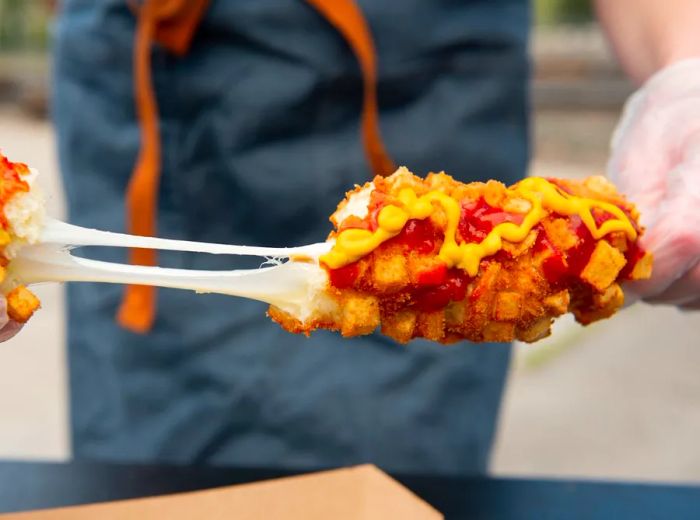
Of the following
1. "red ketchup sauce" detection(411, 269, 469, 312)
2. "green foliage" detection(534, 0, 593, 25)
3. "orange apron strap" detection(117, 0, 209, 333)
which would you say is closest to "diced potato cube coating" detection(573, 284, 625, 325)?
"red ketchup sauce" detection(411, 269, 469, 312)

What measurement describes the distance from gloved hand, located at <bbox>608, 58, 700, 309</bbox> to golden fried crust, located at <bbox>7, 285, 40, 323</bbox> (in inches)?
18.2

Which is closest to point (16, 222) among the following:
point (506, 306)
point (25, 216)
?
point (25, 216)

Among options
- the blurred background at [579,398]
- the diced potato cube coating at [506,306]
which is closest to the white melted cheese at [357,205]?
the diced potato cube coating at [506,306]

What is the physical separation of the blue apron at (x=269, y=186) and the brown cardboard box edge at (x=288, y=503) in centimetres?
36

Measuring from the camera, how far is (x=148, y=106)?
1.01m

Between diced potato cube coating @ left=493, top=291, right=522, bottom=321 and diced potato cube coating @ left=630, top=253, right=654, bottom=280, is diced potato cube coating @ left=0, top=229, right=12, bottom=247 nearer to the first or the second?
diced potato cube coating @ left=493, top=291, right=522, bottom=321

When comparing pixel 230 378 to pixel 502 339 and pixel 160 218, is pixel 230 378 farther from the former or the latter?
pixel 502 339

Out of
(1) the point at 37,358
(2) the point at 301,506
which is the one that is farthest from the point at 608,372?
(2) the point at 301,506

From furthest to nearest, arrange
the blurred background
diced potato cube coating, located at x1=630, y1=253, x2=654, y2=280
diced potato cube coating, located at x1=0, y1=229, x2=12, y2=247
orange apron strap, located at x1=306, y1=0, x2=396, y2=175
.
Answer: the blurred background
orange apron strap, located at x1=306, y1=0, x2=396, y2=175
diced potato cube coating, located at x1=630, y1=253, x2=654, y2=280
diced potato cube coating, located at x1=0, y1=229, x2=12, y2=247

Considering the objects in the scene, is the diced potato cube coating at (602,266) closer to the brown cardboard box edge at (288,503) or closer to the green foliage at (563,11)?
the brown cardboard box edge at (288,503)

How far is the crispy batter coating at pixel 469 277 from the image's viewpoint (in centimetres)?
62

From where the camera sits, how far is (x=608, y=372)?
2725mm

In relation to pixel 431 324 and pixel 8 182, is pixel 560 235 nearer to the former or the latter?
pixel 431 324

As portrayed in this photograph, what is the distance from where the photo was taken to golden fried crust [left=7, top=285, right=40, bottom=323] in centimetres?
61
